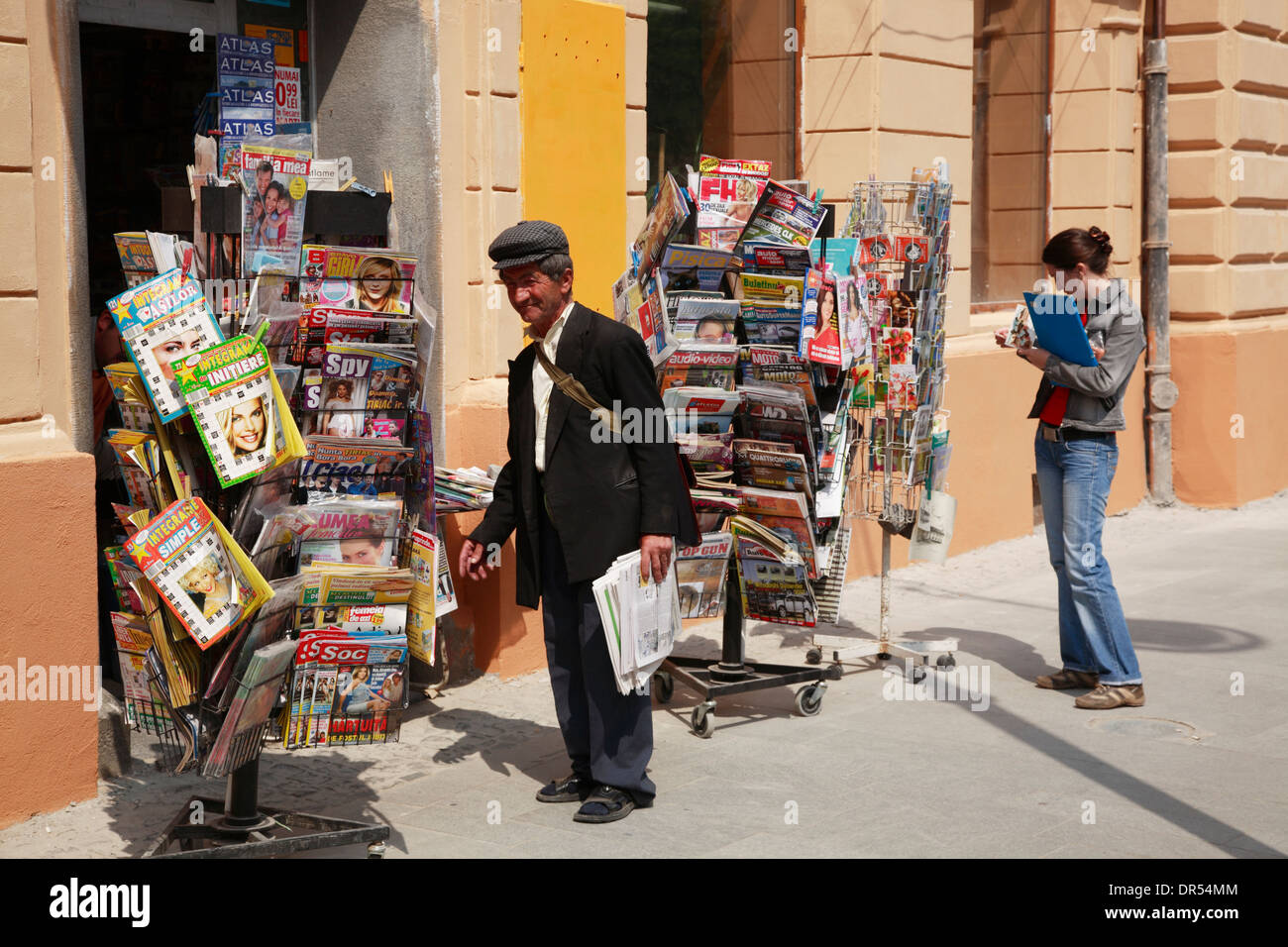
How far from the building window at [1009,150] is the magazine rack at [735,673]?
197 inches

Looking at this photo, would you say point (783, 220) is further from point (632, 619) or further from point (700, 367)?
point (632, 619)

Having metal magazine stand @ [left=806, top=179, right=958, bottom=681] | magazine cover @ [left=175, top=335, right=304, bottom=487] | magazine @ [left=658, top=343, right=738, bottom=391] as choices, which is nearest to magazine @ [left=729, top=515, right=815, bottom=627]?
metal magazine stand @ [left=806, top=179, right=958, bottom=681]

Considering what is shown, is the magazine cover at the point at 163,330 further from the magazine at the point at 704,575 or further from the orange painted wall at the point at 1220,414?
the orange painted wall at the point at 1220,414

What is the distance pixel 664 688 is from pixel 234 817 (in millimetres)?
2345

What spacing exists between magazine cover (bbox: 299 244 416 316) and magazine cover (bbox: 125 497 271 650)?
1.18 metres

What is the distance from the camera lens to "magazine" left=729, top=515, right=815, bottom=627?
6.04 metres

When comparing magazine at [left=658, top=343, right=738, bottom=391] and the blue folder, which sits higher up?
the blue folder

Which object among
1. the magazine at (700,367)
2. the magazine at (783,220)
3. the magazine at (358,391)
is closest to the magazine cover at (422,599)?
the magazine at (358,391)

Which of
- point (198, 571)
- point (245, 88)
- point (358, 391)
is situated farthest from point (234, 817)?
point (245, 88)

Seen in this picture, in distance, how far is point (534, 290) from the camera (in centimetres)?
488

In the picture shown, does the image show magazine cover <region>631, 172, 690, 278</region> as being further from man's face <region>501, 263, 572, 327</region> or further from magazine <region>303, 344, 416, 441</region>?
magazine <region>303, 344, 416, 441</region>

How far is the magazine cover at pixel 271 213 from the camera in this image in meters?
4.82

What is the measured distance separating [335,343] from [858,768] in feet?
7.84

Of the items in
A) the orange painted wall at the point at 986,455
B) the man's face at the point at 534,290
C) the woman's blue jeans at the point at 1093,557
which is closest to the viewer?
the man's face at the point at 534,290
